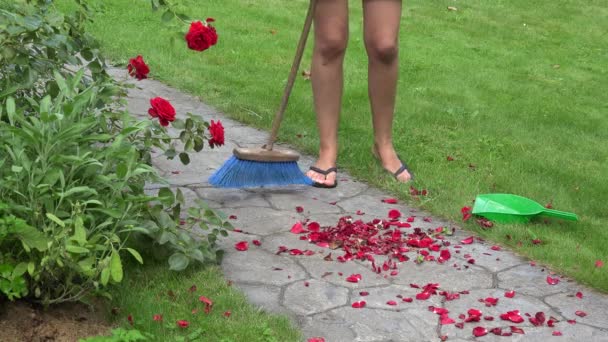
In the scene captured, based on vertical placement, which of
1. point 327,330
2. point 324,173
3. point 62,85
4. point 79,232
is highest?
point 62,85

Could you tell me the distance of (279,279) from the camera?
391 cm

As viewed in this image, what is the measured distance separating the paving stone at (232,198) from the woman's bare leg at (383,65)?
855mm

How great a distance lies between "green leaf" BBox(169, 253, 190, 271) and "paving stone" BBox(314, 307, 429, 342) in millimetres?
548

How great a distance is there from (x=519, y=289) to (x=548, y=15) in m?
8.39

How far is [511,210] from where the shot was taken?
4.67 metres

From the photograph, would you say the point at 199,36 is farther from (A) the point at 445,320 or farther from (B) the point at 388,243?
(A) the point at 445,320

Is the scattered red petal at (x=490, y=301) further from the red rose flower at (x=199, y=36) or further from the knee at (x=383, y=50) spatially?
the knee at (x=383, y=50)

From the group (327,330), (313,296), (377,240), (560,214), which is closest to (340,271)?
(313,296)

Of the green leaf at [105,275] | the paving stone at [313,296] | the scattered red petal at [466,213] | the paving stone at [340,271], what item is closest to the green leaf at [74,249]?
the green leaf at [105,275]

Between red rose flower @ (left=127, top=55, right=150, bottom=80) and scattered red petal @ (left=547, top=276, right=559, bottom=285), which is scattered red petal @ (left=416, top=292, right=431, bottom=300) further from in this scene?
red rose flower @ (left=127, top=55, right=150, bottom=80)

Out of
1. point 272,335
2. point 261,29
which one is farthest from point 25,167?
point 261,29

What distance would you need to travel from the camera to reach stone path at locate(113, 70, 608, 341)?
356cm

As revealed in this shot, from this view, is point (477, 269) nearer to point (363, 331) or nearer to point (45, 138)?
point (363, 331)

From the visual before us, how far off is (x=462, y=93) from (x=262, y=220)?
352cm
